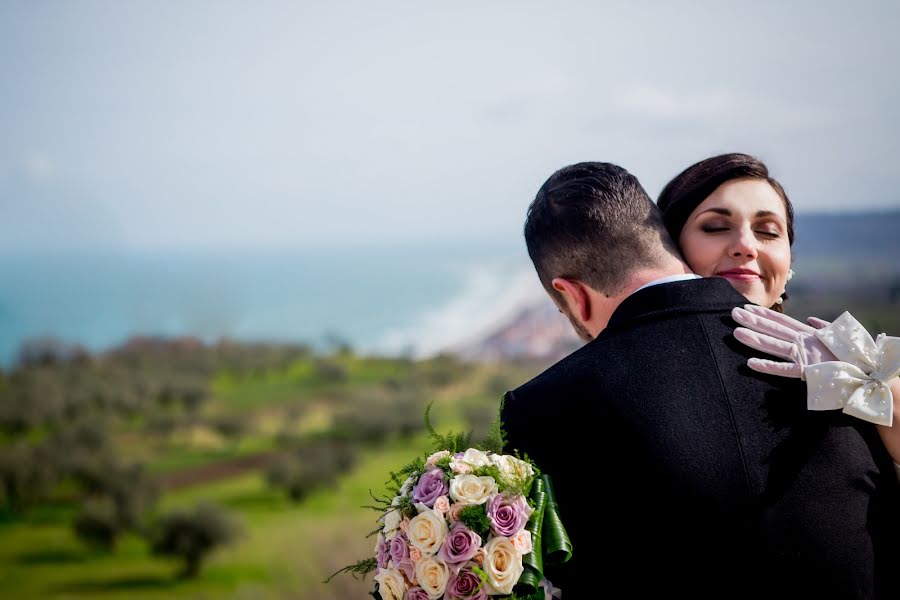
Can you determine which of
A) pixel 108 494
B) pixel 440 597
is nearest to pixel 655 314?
pixel 440 597

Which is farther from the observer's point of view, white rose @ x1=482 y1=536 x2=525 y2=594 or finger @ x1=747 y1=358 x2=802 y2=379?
finger @ x1=747 y1=358 x2=802 y2=379

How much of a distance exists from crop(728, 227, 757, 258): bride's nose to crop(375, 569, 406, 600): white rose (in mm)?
1832

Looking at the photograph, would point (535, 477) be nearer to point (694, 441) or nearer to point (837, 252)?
point (694, 441)

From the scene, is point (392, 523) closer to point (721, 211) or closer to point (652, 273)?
point (652, 273)

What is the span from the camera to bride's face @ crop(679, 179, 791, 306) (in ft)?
10.3

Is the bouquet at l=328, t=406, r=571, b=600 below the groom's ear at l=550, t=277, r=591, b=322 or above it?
below

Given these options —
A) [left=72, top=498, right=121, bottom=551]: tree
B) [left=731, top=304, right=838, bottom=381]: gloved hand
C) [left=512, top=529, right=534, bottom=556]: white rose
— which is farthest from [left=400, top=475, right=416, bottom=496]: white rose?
[left=72, top=498, right=121, bottom=551]: tree

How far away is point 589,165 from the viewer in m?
2.72

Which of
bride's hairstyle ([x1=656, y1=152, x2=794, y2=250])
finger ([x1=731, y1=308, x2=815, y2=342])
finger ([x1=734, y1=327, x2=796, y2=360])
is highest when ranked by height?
bride's hairstyle ([x1=656, y1=152, x2=794, y2=250])

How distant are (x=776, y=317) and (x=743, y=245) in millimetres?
688

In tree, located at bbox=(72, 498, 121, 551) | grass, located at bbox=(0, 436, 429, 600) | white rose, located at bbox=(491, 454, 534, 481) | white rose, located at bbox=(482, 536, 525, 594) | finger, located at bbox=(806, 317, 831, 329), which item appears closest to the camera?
white rose, located at bbox=(482, 536, 525, 594)

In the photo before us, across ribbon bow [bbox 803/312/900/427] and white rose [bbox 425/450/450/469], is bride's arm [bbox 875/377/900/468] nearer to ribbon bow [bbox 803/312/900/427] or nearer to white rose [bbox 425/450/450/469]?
ribbon bow [bbox 803/312/900/427]

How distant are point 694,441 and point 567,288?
29.8 inches

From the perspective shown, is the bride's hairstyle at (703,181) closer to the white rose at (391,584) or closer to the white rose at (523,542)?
the white rose at (523,542)
